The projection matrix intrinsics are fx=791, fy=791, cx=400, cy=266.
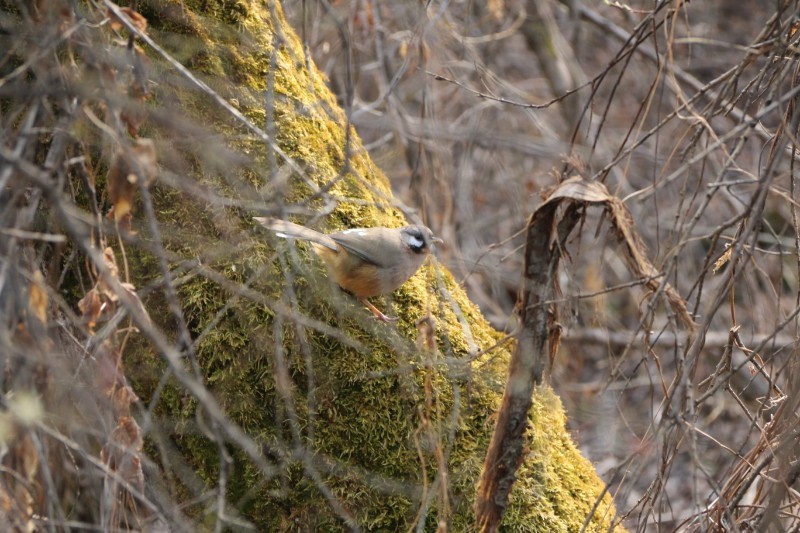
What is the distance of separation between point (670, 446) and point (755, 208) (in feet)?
2.79

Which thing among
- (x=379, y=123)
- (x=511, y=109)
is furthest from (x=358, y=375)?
(x=511, y=109)

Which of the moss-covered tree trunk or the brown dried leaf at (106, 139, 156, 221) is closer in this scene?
the brown dried leaf at (106, 139, 156, 221)

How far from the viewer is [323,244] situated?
11.1 ft

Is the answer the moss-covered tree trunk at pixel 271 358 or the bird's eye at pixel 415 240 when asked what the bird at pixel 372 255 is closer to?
the bird's eye at pixel 415 240

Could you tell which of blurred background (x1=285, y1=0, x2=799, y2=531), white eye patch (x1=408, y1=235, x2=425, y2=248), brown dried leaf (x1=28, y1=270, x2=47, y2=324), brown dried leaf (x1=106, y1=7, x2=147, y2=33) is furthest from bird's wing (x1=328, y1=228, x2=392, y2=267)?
brown dried leaf (x1=28, y1=270, x2=47, y2=324)

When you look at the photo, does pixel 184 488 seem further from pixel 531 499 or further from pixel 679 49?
pixel 679 49

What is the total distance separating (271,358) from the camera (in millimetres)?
2891

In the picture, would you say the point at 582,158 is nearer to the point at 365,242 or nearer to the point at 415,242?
the point at 415,242

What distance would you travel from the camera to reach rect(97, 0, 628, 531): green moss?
111 inches

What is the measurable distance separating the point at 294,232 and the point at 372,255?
37cm

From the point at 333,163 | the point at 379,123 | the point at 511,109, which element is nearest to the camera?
the point at 333,163

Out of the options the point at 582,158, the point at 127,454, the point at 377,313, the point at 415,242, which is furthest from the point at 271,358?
the point at 582,158

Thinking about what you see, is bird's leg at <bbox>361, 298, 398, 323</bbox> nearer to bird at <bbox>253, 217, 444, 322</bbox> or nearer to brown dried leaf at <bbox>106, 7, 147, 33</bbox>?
bird at <bbox>253, 217, 444, 322</bbox>

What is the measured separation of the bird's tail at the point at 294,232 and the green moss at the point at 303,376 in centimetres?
6
